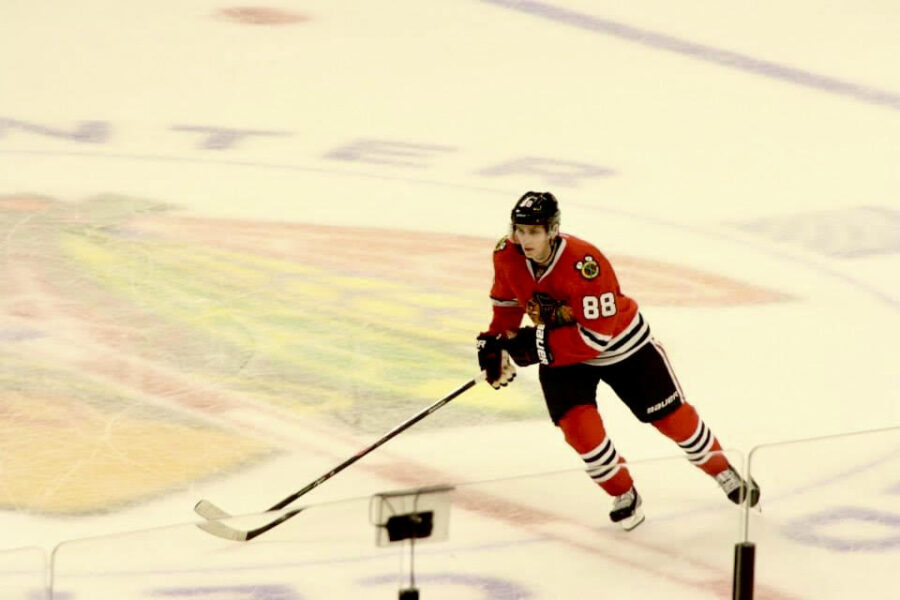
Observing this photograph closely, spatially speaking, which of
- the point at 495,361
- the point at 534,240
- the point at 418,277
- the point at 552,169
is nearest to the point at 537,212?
the point at 534,240

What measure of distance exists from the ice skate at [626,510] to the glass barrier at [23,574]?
87 cm

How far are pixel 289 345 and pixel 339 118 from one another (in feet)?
8.02

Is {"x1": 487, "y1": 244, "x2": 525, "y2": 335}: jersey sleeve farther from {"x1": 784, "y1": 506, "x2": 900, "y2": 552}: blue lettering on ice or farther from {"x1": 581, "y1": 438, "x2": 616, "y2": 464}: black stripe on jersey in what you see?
{"x1": 784, "y1": 506, "x2": 900, "y2": 552}: blue lettering on ice

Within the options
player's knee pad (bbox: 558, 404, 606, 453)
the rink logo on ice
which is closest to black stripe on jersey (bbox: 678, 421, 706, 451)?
player's knee pad (bbox: 558, 404, 606, 453)

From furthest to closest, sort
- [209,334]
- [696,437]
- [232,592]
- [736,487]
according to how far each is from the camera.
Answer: [209,334] → [696,437] → [736,487] → [232,592]

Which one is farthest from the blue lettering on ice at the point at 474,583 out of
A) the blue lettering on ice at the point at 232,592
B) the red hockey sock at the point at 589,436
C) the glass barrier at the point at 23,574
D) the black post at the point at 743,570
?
the red hockey sock at the point at 589,436

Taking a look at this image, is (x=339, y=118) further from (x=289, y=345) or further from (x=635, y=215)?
(x=289, y=345)

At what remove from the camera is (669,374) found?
3.94m

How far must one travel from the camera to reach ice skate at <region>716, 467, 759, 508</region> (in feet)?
9.00

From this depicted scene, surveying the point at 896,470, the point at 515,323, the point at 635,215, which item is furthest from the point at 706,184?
the point at 896,470

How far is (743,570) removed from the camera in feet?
9.14

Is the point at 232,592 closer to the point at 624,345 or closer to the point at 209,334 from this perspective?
the point at 624,345

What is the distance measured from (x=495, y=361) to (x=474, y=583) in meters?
1.32

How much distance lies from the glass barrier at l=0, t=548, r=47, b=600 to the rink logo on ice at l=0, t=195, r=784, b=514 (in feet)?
5.47
